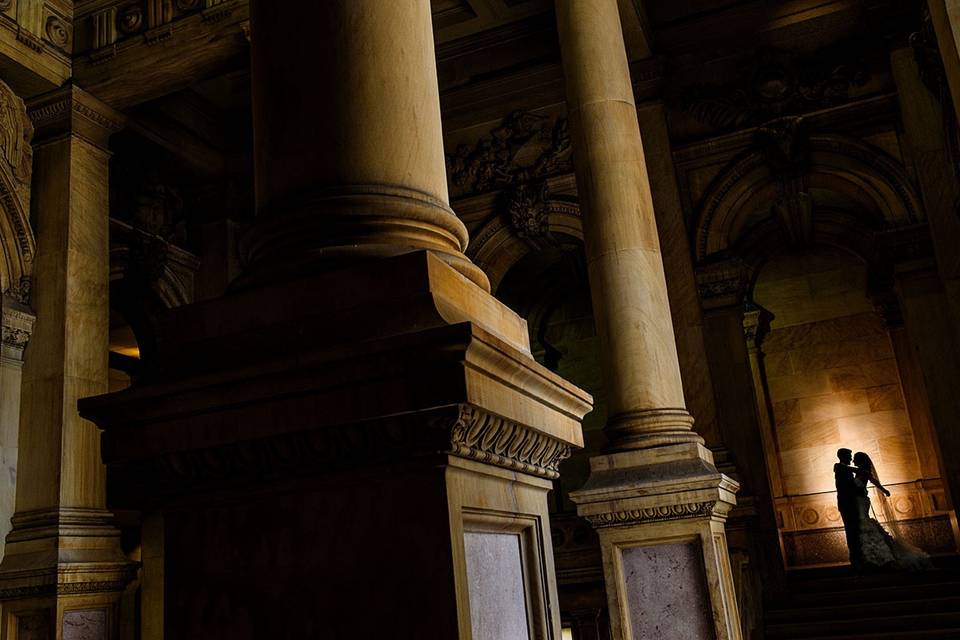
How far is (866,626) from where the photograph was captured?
8727 millimetres

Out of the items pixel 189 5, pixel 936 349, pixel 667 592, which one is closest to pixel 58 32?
pixel 189 5

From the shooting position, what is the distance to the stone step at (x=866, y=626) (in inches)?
332

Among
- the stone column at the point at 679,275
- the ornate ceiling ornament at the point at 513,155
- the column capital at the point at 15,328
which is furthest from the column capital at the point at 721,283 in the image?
the column capital at the point at 15,328

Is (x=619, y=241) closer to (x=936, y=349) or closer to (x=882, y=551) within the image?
(x=936, y=349)

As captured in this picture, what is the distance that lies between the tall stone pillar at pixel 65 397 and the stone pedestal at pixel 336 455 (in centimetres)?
737

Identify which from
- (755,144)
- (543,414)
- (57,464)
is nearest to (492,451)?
(543,414)

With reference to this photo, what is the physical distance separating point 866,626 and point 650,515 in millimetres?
4029

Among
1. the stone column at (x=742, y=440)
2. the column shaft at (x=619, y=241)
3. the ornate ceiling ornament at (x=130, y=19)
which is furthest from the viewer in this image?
the ornate ceiling ornament at (x=130, y=19)

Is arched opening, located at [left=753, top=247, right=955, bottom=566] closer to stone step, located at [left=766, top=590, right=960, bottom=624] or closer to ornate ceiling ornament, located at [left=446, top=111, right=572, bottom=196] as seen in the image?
stone step, located at [left=766, top=590, right=960, bottom=624]

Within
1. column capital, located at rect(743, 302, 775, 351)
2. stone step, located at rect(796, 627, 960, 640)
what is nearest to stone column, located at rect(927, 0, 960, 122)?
stone step, located at rect(796, 627, 960, 640)

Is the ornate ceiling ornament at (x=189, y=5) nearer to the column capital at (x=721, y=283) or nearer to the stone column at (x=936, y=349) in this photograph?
the column capital at (x=721, y=283)

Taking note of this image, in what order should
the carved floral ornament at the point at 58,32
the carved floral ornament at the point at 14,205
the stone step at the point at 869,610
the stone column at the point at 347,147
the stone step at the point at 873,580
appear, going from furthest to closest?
the carved floral ornament at the point at 58,32
the stone step at the point at 873,580
the carved floral ornament at the point at 14,205
the stone step at the point at 869,610
the stone column at the point at 347,147

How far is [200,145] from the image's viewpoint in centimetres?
1344

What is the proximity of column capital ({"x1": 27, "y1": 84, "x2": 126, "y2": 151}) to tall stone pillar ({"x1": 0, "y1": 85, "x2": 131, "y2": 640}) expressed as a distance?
0.04 feet
